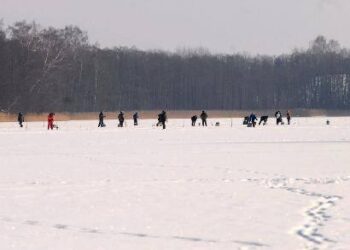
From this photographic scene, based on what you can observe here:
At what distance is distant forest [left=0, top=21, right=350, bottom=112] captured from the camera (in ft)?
244

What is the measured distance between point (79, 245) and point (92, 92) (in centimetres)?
8471

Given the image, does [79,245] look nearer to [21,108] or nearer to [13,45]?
[21,108]

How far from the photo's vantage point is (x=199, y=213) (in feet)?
35.1

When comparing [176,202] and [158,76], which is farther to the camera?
[158,76]

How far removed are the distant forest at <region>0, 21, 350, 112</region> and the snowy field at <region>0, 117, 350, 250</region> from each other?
53.4 meters

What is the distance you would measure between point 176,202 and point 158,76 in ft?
334

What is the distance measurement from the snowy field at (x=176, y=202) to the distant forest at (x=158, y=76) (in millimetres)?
53429

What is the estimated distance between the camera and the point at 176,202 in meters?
11.8

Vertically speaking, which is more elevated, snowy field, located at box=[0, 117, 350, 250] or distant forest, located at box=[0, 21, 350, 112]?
distant forest, located at box=[0, 21, 350, 112]

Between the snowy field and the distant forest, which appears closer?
the snowy field

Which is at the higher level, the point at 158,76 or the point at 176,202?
the point at 158,76

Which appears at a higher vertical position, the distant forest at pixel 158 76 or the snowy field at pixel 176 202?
the distant forest at pixel 158 76

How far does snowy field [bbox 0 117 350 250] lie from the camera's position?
8805 millimetres

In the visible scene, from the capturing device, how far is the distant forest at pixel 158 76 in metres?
74.4
